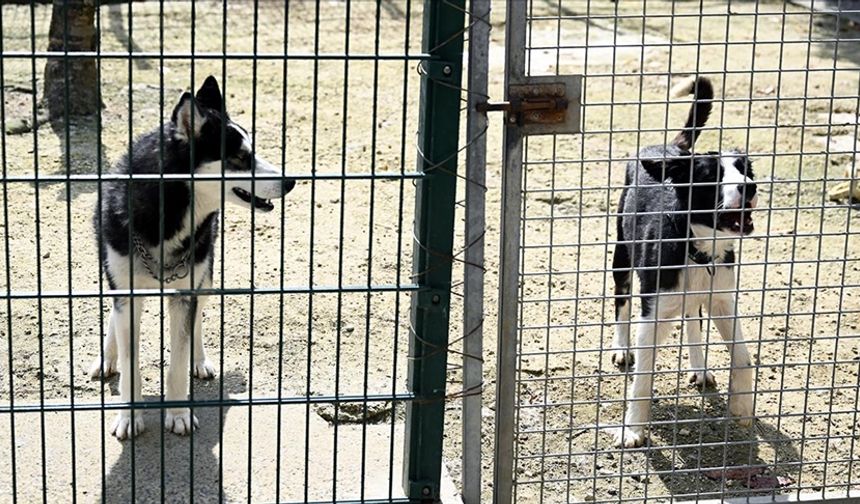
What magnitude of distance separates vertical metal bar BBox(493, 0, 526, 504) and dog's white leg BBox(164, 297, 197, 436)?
1403 mm

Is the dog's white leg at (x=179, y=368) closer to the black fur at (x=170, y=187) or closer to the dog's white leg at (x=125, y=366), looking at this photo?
the dog's white leg at (x=125, y=366)

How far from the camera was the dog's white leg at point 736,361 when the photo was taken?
541 centimetres

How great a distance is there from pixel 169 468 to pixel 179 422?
335mm

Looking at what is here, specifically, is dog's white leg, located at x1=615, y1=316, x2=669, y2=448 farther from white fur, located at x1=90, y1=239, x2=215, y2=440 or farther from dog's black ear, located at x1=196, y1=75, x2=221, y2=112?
dog's black ear, located at x1=196, y1=75, x2=221, y2=112

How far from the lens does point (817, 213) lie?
855cm

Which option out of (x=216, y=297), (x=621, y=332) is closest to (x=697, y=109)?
(x=621, y=332)

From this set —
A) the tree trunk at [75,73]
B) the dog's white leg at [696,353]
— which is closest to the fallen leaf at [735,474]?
the dog's white leg at [696,353]

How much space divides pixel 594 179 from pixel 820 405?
11.1ft

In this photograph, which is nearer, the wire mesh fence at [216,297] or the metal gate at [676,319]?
the wire mesh fence at [216,297]

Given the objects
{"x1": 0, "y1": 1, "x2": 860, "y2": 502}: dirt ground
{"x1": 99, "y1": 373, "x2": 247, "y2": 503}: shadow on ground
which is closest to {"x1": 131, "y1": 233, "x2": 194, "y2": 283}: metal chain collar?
{"x1": 0, "y1": 1, "x2": 860, "y2": 502}: dirt ground

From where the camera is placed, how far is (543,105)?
396 centimetres

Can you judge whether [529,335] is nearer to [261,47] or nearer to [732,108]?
[732,108]

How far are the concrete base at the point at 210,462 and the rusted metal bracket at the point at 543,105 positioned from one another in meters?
1.16

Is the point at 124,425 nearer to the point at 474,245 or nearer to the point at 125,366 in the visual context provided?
the point at 125,366
